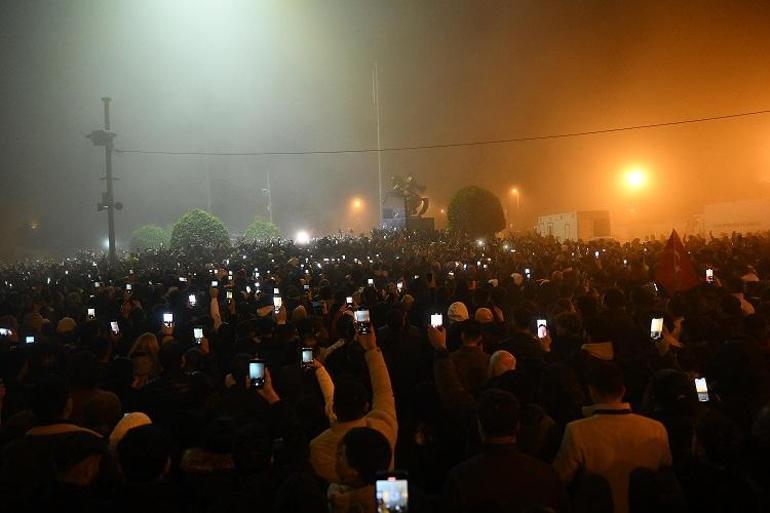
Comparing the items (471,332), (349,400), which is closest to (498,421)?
(349,400)

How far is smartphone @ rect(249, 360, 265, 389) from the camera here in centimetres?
435

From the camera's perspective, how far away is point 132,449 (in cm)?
302

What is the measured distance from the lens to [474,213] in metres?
34.8

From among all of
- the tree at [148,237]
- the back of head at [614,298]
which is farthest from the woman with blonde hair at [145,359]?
the tree at [148,237]

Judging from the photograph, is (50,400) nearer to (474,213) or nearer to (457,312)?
(457,312)

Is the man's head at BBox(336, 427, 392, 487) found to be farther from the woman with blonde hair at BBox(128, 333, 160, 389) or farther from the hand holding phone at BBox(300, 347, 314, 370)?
the woman with blonde hair at BBox(128, 333, 160, 389)

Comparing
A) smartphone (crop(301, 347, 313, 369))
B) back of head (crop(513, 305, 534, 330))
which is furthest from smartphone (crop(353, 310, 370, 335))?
back of head (crop(513, 305, 534, 330))

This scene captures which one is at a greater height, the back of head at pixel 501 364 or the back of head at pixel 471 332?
the back of head at pixel 471 332

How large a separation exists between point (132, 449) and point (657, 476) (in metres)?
2.64

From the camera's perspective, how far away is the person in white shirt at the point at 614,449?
322 cm

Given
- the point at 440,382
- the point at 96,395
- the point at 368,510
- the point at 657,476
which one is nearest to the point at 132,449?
the point at 368,510

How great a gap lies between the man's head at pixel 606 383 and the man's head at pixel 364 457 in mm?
1321

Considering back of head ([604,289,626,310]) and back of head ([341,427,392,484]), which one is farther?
back of head ([604,289,626,310])

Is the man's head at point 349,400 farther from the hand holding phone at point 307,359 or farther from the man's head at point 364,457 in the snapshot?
the hand holding phone at point 307,359
